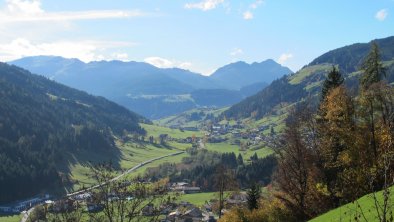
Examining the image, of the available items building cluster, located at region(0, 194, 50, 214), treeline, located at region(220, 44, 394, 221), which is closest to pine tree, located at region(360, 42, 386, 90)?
treeline, located at region(220, 44, 394, 221)

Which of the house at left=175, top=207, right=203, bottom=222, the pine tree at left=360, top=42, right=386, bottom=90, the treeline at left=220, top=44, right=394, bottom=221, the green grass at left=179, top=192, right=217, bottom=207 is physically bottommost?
the green grass at left=179, top=192, right=217, bottom=207

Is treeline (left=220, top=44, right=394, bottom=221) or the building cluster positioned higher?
treeline (left=220, top=44, right=394, bottom=221)

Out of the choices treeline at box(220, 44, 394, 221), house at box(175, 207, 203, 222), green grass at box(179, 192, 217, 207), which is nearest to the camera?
treeline at box(220, 44, 394, 221)

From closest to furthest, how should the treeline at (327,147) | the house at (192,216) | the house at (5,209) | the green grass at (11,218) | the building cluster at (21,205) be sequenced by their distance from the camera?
the treeline at (327,147) < the house at (192,216) < the green grass at (11,218) < the house at (5,209) < the building cluster at (21,205)

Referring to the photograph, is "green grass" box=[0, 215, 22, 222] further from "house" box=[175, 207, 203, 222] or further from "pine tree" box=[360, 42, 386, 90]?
"pine tree" box=[360, 42, 386, 90]

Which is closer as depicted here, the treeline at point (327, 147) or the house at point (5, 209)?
the treeline at point (327, 147)

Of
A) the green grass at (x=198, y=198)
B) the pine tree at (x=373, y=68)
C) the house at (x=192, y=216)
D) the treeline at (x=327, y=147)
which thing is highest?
the pine tree at (x=373, y=68)

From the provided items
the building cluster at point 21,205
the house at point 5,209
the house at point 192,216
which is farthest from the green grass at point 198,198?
the house at point 5,209

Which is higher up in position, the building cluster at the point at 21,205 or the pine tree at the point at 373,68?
the pine tree at the point at 373,68

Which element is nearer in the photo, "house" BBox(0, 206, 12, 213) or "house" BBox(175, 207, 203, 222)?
"house" BBox(175, 207, 203, 222)

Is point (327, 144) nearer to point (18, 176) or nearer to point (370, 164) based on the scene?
point (370, 164)

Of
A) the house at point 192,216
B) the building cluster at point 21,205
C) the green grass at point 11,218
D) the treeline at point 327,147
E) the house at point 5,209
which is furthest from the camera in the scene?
the building cluster at point 21,205

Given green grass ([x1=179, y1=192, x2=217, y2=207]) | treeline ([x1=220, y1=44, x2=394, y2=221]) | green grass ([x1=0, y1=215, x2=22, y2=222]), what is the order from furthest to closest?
green grass ([x1=179, y1=192, x2=217, y2=207])
green grass ([x1=0, y1=215, x2=22, y2=222])
treeline ([x1=220, y1=44, x2=394, y2=221])

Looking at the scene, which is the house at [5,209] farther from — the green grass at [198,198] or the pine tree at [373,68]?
the pine tree at [373,68]
